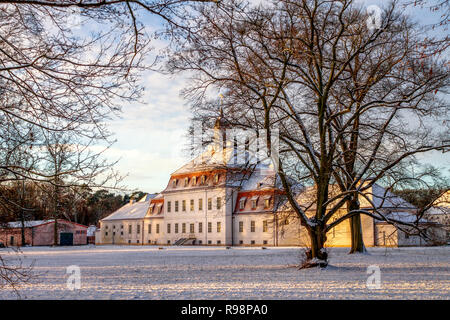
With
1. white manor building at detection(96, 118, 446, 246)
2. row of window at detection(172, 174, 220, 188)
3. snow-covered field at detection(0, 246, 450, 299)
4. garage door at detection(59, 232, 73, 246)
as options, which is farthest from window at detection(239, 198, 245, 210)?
snow-covered field at detection(0, 246, 450, 299)

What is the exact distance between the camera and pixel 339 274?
→ 15.5 meters

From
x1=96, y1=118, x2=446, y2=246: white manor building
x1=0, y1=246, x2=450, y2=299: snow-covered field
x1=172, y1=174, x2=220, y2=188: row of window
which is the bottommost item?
x1=0, y1=246, x2=450, y2=299: snow-covered field

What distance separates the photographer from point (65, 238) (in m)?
62.2

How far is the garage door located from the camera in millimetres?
61625

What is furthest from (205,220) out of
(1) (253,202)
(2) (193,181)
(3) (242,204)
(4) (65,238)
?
(4) (65,238)

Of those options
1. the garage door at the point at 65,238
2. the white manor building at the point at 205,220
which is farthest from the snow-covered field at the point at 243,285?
the garage door at the point at 65,238

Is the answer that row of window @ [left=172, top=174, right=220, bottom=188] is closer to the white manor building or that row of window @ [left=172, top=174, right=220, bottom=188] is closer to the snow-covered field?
the white manor building

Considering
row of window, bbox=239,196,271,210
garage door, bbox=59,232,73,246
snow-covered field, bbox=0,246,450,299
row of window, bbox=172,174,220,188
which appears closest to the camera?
snow-covered field, bbox=0,246,450,299

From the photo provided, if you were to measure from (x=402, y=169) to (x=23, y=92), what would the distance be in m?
15.6

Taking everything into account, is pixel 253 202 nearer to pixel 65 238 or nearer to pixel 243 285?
pixel 65 238

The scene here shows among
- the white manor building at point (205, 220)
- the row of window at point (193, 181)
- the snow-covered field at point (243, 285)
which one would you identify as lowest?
the snow-covered field at point (243, 285)

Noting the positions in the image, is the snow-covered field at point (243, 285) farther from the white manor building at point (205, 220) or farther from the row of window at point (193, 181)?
the row of window at point (193, 181)

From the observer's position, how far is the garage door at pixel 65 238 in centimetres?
6162
